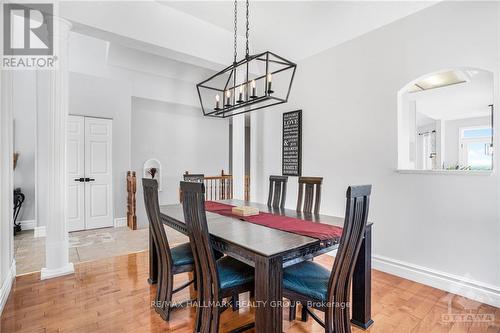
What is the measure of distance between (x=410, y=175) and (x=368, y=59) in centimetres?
149

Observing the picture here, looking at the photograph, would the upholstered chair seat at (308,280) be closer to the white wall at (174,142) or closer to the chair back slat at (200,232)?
the chair back slat at (200,232)

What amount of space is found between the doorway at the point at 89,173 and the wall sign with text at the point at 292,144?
350 centimetres

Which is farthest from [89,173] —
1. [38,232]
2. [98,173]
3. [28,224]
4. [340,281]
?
[340,281]

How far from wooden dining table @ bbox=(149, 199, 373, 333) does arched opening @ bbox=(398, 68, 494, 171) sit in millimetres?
1606

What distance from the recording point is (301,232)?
1875 millimetres

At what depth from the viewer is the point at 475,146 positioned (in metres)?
7.50

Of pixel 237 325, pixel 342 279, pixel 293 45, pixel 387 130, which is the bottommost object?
pixel 237 325

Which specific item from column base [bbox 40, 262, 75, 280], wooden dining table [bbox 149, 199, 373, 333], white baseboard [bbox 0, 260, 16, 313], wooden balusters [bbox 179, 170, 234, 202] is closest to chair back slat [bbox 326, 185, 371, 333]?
wooden dining table [bbox 149, 199, 373, 333]

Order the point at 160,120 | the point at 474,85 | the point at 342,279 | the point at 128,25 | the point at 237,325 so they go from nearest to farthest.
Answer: the point at 342,279
the point at 237,325
the point at 128,25
the point at 474,85
the point at 160,120

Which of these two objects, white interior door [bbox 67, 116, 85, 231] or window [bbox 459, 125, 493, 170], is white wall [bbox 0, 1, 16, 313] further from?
window [bbox 459, 125, 493, 170]

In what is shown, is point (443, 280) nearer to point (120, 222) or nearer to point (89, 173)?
point (120, 222)

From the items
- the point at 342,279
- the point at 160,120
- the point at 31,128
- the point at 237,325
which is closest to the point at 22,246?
the point at 31,128

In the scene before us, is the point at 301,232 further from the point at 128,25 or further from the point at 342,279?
the point at 128,25

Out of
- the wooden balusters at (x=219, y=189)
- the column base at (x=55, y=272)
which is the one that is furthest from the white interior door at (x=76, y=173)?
the wooden balusters at (x=219, y=189)
